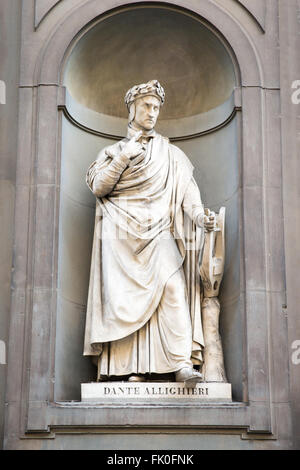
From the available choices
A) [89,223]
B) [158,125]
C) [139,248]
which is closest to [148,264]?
[139,248]

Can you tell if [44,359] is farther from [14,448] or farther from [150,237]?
[150,237]

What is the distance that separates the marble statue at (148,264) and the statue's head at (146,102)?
0.4 inches

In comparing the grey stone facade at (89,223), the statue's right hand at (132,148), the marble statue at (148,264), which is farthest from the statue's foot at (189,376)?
the statue's right hand at (132,148)

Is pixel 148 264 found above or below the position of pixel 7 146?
below

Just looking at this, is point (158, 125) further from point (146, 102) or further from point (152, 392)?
point (152, 392)

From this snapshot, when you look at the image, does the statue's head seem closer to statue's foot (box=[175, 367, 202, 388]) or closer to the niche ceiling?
the niche ceiling

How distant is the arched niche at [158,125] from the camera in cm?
1096

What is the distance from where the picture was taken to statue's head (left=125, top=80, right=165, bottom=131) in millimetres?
11320

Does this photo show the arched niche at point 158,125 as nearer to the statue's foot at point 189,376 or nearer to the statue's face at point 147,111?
the statue's foot at point 189,376

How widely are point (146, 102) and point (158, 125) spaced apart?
94 centimetres

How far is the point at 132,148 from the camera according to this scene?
11055 millimetres

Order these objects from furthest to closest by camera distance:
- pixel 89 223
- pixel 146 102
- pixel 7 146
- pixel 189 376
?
pixel 89 223 < pixel 146 102 < pixel 7 146 < pixel 189 376

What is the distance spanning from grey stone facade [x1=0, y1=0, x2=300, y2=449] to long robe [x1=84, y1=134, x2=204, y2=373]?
345mm

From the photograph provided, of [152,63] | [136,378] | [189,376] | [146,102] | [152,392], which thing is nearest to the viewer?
[189,376]
